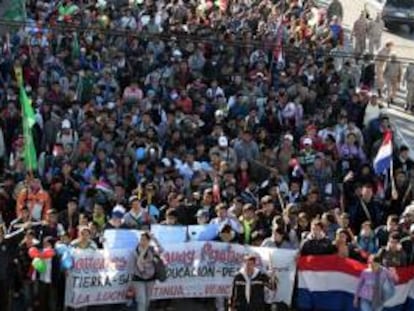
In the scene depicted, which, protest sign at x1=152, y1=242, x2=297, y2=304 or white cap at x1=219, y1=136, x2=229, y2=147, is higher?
white cap at x1=219, y1=136, x2=229, y2=147

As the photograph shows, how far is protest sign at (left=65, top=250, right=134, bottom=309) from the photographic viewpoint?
16734 millimetres

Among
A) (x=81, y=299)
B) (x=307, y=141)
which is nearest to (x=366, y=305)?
(x=81, y=299)

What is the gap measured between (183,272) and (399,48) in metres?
16.5

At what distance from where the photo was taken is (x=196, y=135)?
21.7 meters

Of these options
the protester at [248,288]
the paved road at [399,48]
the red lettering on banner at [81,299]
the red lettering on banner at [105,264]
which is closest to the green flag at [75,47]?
the paved road at [399,48]

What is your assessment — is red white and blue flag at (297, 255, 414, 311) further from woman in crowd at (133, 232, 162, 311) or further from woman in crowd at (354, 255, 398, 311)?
woman in crowd at (133, 232, 162, 311)

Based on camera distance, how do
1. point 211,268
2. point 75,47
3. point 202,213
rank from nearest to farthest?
1. point 211,268
2. point 202,213
3. point 75,47

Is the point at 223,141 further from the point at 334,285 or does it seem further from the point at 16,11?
the point at 16,11

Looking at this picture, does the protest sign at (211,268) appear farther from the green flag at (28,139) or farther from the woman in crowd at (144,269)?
the green flag at (28,139)

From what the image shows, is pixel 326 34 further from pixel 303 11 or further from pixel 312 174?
pixel 312 174

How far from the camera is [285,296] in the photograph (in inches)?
684

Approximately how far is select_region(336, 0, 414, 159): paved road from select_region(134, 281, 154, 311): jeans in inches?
332

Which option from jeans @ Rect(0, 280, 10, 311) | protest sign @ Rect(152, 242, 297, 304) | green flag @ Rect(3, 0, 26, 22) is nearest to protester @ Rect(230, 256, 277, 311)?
protest sign @ Rect(152, 242, 297, 304)

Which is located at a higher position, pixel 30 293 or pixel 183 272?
pixel 183 272
